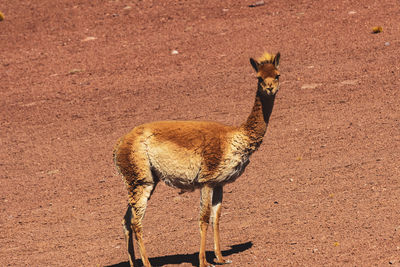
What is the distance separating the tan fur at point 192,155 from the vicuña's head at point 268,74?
0.04ft

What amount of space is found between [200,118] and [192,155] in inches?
274

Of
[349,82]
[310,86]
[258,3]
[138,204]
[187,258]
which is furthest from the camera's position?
[258,3]

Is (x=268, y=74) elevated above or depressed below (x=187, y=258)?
Result: above

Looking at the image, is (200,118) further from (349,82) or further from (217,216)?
(217,216)

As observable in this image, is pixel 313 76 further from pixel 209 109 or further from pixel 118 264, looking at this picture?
pixel 118 264

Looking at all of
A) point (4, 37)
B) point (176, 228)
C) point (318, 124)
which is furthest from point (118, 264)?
point (4, 37)

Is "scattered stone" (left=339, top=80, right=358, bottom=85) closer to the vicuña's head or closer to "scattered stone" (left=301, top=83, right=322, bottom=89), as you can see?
"scattered stone" (left=301, top=83, right=322, bottom=89)

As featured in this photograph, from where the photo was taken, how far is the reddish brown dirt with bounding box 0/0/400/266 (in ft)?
33.8

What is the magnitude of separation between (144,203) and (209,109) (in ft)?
24.2

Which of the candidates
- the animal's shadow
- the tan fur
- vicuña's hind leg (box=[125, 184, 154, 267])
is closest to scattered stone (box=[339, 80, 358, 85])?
the animal's shadow

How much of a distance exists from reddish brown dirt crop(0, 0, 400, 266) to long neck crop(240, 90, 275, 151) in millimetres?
1560

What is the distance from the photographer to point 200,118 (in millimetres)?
15828

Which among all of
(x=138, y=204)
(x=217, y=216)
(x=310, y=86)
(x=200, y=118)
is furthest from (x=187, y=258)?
(x=310, y=86)

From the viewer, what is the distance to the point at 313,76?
676 inches
